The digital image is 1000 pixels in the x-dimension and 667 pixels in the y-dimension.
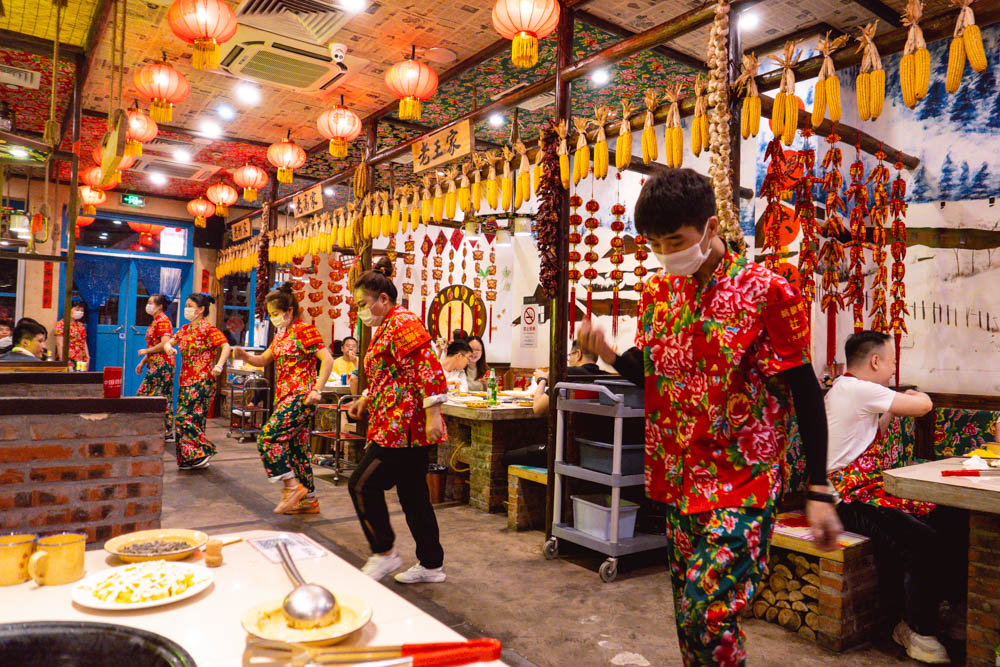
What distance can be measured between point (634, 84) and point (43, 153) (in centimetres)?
551

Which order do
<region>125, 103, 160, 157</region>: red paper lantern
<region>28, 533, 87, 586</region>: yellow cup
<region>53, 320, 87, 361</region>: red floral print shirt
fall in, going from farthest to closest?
<region>53, 320, 87, 361</region>: red floral print shirt → <region>125, 103, 160, 157</region>: red paper lantern → <region>28, 533, 87, 586</region>: yellow cup

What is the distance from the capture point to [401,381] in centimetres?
394

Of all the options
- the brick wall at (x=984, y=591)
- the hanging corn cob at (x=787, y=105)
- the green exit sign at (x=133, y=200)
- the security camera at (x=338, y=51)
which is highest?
the security camera at (x=338, y=51)

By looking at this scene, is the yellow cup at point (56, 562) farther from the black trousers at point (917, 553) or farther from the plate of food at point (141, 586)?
the black trousers at point (917, 553)

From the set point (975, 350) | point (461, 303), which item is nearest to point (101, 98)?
point (461, 303)

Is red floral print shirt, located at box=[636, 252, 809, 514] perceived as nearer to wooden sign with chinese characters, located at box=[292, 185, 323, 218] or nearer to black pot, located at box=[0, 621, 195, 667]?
black pot, located at box=[0, 621, 195, 667]

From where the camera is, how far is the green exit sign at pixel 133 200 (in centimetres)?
1245

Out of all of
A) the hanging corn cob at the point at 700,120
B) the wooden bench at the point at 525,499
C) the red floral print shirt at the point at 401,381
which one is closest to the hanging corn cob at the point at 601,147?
the hanging corn cob at the point at 700,120

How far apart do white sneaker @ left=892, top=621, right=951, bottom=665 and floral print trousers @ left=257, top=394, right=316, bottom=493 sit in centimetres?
441

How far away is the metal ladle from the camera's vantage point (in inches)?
47.0

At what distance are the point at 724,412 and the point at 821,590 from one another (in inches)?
82.9

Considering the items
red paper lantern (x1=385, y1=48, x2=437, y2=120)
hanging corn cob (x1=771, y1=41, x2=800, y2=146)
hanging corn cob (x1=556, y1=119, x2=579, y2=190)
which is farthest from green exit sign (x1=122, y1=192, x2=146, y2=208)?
hanging corn cob (x1=771, y1=41, x2=800, y2=146)

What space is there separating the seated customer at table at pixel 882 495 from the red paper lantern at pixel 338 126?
5.15 meters

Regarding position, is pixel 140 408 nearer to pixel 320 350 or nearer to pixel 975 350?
pixel 320 350
